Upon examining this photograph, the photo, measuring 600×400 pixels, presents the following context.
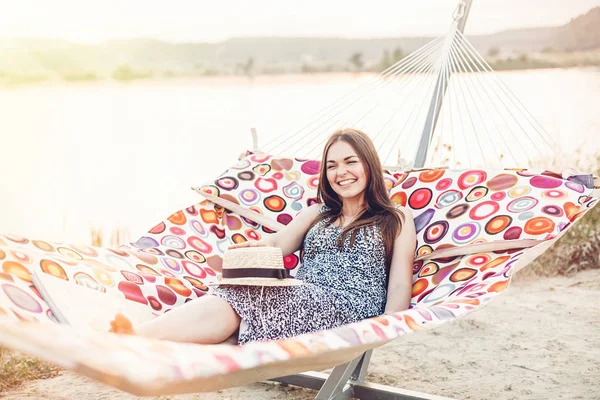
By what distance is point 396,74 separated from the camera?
2660mm

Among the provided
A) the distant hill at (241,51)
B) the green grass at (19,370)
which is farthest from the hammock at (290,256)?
the distant hill at (241,51)

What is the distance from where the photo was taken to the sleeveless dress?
1574 millimetres

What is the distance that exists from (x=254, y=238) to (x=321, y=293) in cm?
57

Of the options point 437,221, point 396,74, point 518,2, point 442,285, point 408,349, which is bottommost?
point 408,349

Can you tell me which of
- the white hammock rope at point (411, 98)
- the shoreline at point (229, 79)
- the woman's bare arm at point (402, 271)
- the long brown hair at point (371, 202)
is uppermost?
the shoreline at point (229, 79)

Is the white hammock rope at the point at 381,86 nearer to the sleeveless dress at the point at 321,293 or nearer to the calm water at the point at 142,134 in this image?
the sleeveless dress at the point at 321,293

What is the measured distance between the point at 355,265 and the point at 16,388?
4.40 feet

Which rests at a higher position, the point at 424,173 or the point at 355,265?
the point at 424,173

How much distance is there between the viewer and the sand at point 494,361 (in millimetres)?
2248

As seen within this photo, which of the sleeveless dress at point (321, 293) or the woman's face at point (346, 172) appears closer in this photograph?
the sleeveless dress at point (321, 293)

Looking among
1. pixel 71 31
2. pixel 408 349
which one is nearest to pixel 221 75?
pixel 71 31

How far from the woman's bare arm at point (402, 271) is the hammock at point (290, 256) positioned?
0.13 feet

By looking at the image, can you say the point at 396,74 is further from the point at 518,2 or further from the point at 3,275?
the point at 518,2

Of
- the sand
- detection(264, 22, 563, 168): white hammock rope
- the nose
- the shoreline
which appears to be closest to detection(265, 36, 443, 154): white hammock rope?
detection(264, 22, 563, 168): white hammock rope
